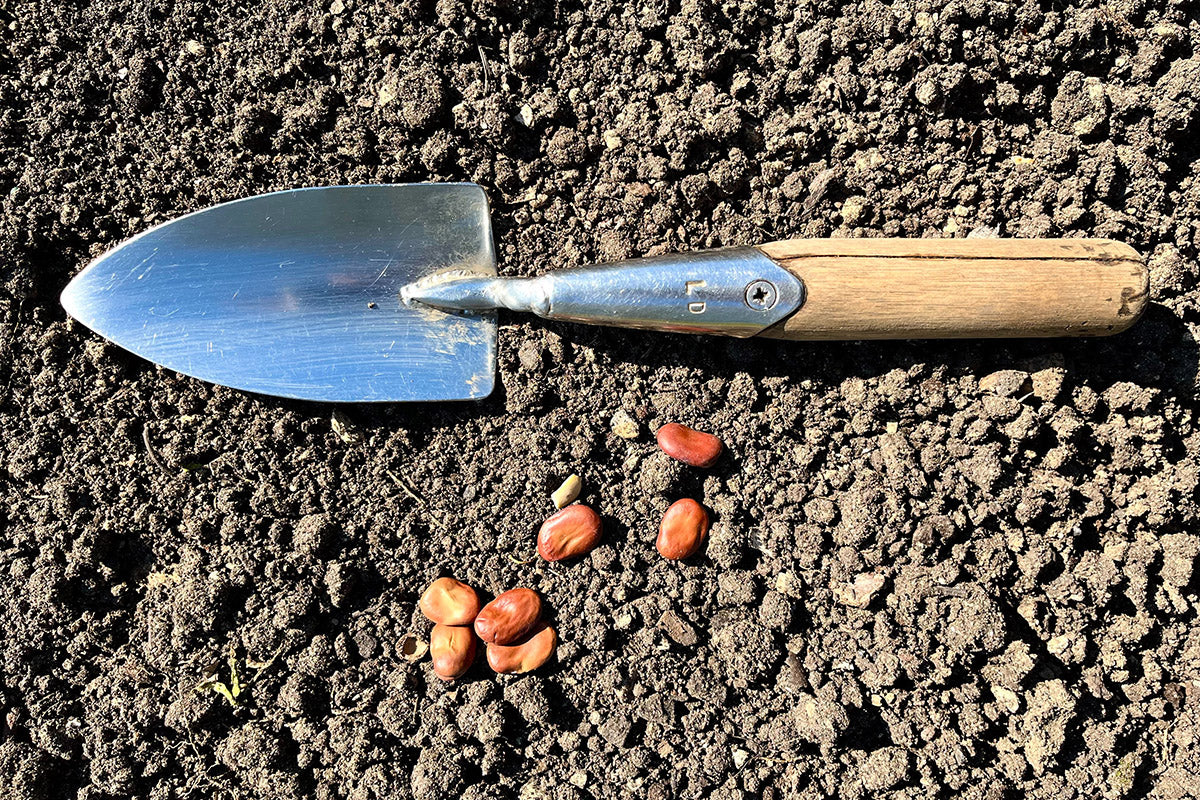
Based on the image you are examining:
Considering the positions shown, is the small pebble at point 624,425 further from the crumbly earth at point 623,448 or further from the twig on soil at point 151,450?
the twig on soil at point 151,450

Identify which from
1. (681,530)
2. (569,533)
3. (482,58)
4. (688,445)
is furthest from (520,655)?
(482,58)

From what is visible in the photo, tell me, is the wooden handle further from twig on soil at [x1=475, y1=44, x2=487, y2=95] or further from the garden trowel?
twig on soil at [x1=475, y1=44, x2=487, y2=95]

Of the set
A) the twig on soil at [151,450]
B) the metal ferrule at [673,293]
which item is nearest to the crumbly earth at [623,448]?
the twig on soil at [151,450]

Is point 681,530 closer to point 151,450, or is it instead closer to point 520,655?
point 520,655

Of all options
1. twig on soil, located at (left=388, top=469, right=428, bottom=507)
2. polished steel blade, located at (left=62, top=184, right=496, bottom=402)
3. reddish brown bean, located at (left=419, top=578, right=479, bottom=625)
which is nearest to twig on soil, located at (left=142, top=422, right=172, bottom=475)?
polished steel blade, located at (left=62, top=184, right=496, bottom=402)

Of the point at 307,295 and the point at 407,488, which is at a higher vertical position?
the point at 307,295
